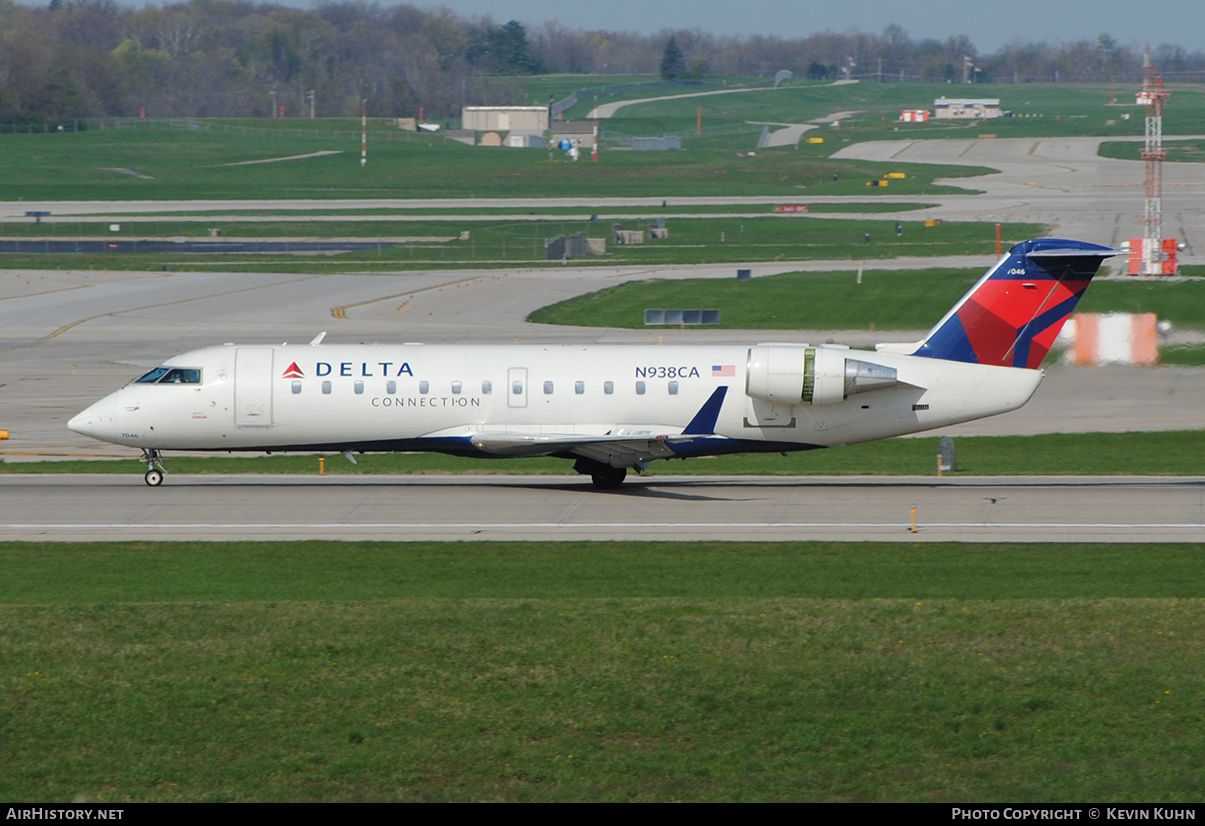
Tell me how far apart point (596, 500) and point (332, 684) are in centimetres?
1646

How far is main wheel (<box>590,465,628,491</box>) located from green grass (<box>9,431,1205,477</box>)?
2527 mm

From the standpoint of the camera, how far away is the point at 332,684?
18312 millimetres

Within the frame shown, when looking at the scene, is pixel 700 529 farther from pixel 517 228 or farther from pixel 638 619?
pixel 517 228

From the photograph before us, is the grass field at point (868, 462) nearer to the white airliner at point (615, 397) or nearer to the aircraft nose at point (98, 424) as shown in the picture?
the aircraft nose at point (98, 424)

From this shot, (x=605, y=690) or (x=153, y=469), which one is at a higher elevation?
(x=605, y=690)

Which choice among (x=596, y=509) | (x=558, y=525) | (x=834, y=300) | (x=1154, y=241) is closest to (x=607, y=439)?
(x=596, y=509)

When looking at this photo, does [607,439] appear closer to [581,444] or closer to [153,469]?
[581,444]

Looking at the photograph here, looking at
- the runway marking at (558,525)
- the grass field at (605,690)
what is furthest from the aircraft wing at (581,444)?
the grass field at (605,690)

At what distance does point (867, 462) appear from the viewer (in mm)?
40375

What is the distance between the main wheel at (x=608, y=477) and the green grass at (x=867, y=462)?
2.53m

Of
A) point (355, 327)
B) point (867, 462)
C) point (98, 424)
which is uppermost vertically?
point (355, 327)

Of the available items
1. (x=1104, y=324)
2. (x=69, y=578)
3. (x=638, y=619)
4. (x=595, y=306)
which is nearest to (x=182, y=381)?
(x=69, y=578)

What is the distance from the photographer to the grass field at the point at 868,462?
3862cm

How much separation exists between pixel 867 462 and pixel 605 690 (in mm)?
23539
